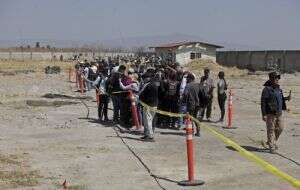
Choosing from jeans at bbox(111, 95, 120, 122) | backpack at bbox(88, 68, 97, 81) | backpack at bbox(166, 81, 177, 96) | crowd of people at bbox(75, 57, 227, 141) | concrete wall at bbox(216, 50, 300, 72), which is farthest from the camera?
concrete wall at bbox(216, 50, 300, 72)

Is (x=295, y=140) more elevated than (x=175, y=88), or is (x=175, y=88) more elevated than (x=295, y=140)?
(x=175, y=88)

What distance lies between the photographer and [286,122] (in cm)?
2209

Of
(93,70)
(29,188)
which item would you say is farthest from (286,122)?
(93,70)

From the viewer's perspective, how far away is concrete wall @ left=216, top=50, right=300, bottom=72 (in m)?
72.1

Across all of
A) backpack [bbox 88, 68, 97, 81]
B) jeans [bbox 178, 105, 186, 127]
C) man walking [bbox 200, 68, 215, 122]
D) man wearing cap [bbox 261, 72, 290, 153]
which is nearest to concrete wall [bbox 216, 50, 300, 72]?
backpack [bbox 88, 68, 97, 81]

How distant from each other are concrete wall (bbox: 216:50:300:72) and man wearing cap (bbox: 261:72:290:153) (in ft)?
169

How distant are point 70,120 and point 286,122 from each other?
6.88 m

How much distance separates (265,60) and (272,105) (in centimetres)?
6462

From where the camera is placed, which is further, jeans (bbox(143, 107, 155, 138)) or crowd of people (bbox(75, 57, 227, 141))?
crowd of people (bbox(75, 57, 227, 141))

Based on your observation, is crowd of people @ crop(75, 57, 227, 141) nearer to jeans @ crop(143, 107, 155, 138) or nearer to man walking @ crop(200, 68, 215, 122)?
man walking @ crop(200, 68, 215, 122)

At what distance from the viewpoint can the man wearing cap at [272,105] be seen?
48.0 ft

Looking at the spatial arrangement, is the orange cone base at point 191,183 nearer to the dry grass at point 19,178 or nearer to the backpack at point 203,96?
the dry grass at point 19,178

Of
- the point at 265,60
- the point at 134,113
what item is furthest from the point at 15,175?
the point at 265,60

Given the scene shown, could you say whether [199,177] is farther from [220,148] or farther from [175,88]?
[175,88]
